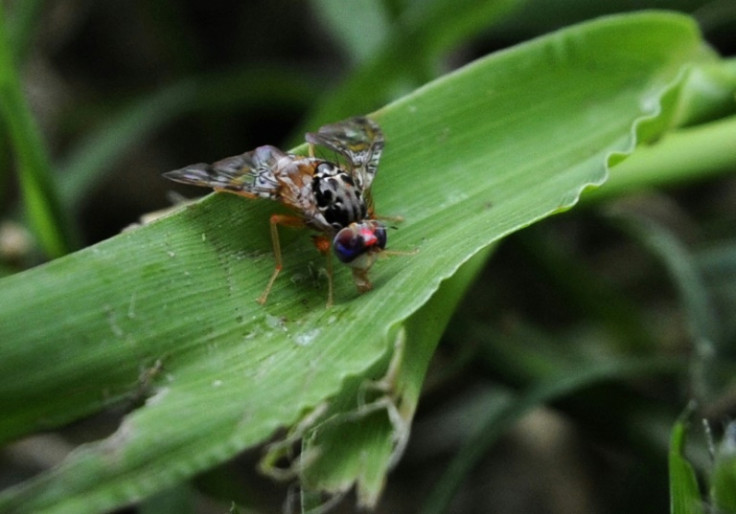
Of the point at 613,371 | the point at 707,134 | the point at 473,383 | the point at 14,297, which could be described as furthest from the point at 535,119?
the point at 473,383

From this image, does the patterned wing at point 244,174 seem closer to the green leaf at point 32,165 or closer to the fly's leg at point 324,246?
the fly's leg at point 324,246

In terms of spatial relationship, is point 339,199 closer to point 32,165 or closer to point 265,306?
point 265,306

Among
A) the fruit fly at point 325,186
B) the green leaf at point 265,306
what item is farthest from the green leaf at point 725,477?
the fruit fly at point 325,186

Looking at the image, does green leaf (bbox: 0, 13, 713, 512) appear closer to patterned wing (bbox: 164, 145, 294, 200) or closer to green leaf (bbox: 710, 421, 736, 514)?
patterned wing (bbox: 164, 145, 294, 200)

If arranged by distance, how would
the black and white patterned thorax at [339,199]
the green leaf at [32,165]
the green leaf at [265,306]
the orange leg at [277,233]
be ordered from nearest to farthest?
the green leaf at [265,306] → the orange leg at [277,233] → the black and white patterned thorax at [339,199] → the green leaf at [32,165]

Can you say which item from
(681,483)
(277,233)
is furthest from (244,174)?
(681,483)

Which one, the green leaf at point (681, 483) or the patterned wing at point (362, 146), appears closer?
the green leaf at point (681, 483)

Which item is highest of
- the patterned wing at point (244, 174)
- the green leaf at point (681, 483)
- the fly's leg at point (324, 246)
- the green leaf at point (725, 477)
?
the patterned wing at point (244, 174)
